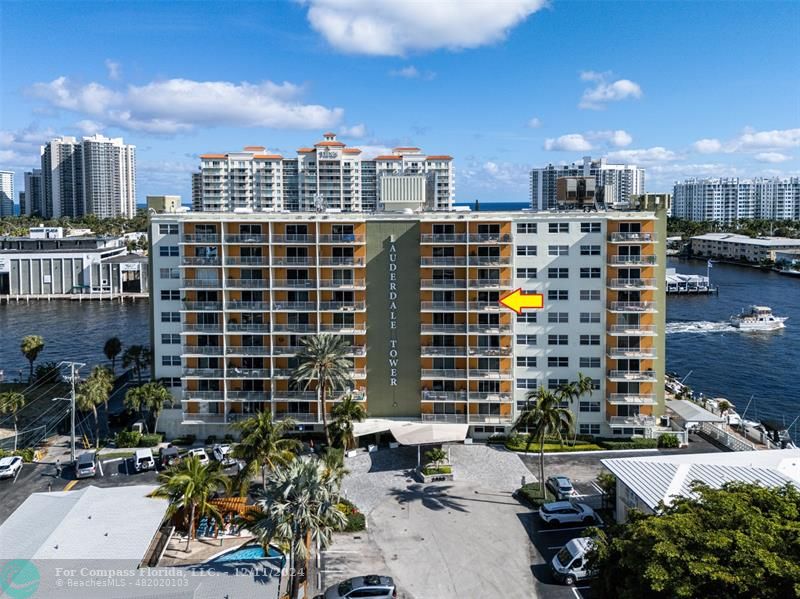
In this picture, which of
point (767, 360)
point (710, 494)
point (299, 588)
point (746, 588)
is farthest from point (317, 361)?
point (767, 360)

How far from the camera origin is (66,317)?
16450 centimetres

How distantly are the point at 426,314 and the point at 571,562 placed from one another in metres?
29.8

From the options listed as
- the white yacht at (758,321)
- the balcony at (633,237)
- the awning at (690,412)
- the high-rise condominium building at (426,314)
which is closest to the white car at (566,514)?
the high-rise condominium building at (426,314)

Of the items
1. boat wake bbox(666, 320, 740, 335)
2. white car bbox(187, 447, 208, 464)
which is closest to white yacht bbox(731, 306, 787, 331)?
boat wake bbox(666, 320, 740, 335)

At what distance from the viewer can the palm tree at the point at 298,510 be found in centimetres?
3819

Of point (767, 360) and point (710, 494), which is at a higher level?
point (710, 494)

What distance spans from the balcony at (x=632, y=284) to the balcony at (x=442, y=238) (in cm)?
1448

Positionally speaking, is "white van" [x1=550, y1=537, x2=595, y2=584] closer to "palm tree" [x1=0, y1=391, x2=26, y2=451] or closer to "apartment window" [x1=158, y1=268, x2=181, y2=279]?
"apartment window" [x1=158, y1=268, x2=181, y2=279]

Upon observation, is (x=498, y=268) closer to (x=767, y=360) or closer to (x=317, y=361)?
(x=317, y=361)

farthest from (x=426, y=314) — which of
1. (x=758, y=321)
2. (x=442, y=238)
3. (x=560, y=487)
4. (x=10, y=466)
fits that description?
(x=758, y=321)

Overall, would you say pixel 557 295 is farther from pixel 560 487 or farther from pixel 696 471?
pixel 696 471

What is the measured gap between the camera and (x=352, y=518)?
51.2 m

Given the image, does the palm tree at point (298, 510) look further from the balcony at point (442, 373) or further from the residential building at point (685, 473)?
the balcony at point (442, 373)

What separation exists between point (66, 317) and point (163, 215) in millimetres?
108102
